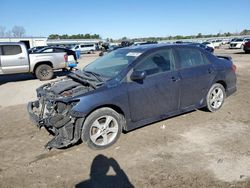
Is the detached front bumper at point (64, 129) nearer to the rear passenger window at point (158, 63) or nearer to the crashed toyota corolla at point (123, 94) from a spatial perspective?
the crashed toyota corolla at point (123, 94)

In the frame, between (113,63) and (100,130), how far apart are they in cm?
151

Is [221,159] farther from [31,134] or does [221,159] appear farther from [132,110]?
[31,134]

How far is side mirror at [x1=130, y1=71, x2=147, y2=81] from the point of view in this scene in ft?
14.3

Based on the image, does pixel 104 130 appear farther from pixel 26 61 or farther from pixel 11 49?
pixel 11 49

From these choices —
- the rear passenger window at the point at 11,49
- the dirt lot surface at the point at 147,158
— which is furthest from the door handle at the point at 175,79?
the rear passenger window at the point at 11,49

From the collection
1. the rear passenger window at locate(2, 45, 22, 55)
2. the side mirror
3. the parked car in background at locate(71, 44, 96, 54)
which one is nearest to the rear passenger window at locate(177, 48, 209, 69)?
the side mirror

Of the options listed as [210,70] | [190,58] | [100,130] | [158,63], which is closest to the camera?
[100,130]

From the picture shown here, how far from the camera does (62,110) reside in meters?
4.16

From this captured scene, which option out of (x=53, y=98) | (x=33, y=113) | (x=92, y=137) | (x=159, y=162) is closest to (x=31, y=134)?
(x=33, y=113)

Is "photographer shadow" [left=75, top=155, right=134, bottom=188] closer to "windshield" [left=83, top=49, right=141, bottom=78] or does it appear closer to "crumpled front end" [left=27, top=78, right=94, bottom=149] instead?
"crumpled front end" [left=27, top=78, right=94, bottom=149]

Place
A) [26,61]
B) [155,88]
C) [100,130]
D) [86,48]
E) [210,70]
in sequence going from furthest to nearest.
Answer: [86,48], [26,61], [210,70], [155,88], [100,130]

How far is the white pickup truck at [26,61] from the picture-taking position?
1145 cm

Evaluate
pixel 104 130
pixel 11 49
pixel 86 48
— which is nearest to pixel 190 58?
pixel 104 130

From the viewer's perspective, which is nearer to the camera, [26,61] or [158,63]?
[158,63]
